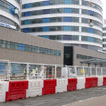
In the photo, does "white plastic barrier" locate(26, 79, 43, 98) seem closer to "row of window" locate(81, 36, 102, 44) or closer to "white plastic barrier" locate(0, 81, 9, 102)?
"white plastic barrier" locate(0, 81, 9, 102)

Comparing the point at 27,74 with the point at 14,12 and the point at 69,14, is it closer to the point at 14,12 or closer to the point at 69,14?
the point at 14,12

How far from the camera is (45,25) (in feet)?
183

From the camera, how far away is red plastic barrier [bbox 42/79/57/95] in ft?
39.0

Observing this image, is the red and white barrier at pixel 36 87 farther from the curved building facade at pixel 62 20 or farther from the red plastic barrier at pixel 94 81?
the curved building facade at pixel 62 20

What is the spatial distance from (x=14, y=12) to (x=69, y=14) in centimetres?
2127

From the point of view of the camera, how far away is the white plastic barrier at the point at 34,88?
10.8 metres

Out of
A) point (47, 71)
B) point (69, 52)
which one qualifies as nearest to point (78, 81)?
point (47, 71)

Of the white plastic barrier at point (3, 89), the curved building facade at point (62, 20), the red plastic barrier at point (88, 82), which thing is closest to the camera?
the white plastic barrier at point (3, 89)

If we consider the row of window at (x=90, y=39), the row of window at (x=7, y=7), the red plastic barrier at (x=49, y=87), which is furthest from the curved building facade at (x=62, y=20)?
the red plastic barrier at (x=49, y=87)

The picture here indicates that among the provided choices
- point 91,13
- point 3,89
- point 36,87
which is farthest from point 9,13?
point 91,13

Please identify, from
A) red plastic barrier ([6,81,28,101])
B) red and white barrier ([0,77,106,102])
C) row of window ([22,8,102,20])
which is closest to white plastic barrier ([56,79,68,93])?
red and white barrier ([0,77,106,102])

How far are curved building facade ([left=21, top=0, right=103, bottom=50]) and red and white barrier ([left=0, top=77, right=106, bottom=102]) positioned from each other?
39.3 m

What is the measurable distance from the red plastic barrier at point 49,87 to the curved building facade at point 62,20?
42.0 m

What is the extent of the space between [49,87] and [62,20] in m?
44.4
